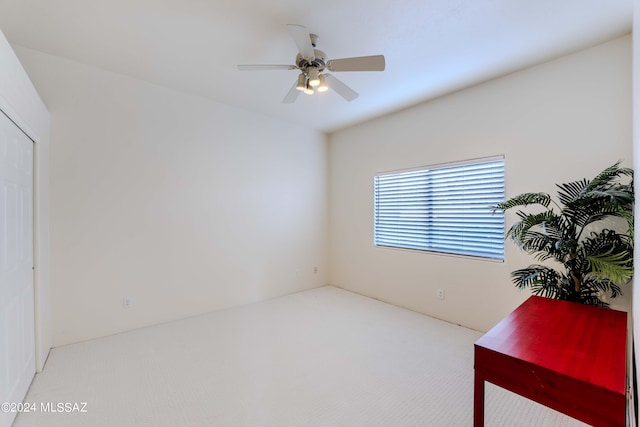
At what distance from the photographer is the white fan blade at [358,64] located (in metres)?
1.96

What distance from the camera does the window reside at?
296 centimetres

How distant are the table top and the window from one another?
118cm

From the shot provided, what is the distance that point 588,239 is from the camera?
209 centimetres

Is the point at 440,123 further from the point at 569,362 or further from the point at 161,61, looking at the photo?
the point at 161,61

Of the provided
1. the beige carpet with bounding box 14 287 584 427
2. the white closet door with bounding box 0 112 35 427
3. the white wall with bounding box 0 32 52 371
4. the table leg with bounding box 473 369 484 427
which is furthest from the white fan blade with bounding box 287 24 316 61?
the beige carpet with bounding box 14 287 584 427

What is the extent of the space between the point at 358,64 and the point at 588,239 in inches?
85.5

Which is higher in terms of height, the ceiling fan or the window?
the ceiling fan

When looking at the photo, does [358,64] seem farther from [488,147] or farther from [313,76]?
[488,147]

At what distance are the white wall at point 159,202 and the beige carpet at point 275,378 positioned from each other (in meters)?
0.43

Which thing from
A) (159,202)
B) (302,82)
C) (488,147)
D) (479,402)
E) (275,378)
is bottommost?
(275,378)

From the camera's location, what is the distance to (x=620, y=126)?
2189 millimetres

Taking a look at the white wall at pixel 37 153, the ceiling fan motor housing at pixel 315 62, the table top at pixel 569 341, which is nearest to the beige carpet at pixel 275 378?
the white wall at pixel 37 153

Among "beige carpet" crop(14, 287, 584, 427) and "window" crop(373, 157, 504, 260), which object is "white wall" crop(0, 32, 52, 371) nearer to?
"beige carpet" crop(14, 287, 584, 427)

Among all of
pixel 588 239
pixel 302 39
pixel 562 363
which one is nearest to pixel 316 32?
pixel 302 39
